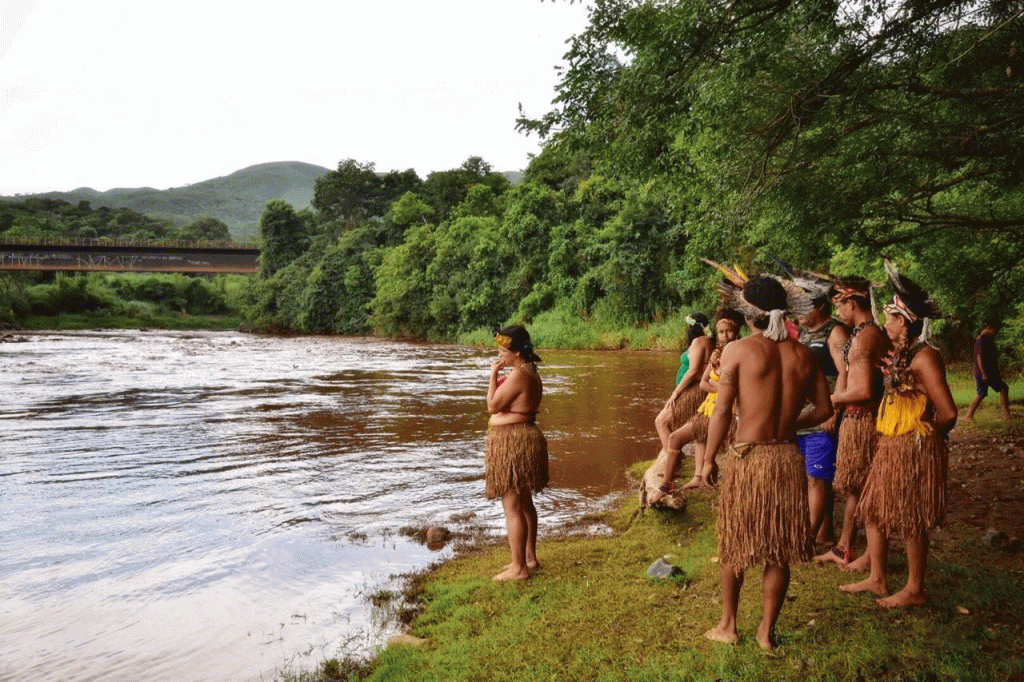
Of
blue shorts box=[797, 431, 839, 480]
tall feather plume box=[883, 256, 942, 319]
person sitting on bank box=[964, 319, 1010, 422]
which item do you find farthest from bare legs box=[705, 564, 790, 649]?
person sitting on bank box=[964, 319, 1010, 422]

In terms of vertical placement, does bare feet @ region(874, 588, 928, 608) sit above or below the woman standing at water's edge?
below

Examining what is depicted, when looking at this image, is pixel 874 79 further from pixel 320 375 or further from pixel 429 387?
pixel 320 375

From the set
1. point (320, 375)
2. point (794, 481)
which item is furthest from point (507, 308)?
point (794, 481)

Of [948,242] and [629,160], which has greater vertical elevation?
[629,160]

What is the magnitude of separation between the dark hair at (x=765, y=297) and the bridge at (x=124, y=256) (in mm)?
79440

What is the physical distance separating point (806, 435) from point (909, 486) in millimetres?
1076

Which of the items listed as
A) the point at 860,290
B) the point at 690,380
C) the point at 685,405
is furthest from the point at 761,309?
the point at 685,405

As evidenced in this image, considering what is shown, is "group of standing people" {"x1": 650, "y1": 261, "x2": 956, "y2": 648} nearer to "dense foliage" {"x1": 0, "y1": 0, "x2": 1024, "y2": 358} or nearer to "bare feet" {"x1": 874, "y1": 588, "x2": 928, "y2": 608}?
"bare feet" {"x1": 874, "y1": 588, "x2": 928, "y2": 608}

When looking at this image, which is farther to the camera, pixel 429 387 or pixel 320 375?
pixel 320 375

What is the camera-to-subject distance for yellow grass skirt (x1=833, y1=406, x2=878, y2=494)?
5129mm

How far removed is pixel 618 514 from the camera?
7.84 m

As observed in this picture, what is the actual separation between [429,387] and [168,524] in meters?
13.4

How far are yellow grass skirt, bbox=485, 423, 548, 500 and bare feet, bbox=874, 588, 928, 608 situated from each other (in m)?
2.36

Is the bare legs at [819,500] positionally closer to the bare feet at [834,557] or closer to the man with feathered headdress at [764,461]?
the bare feet at [834,557]
